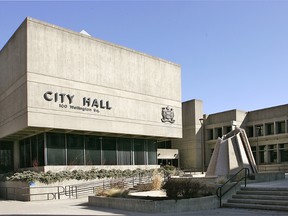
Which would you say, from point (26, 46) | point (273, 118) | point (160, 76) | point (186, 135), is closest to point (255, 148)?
point (273, 118)

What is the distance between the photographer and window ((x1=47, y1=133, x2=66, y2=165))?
3294cm

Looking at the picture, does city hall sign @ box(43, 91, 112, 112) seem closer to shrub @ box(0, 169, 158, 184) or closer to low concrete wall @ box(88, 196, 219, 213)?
shrub @ box(0, 169, 158, 184)

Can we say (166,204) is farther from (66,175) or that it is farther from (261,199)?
(66,175)

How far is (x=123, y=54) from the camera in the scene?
38469 millimetres

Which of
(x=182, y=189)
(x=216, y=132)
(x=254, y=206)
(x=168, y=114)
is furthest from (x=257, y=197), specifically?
(x=216, y=132)

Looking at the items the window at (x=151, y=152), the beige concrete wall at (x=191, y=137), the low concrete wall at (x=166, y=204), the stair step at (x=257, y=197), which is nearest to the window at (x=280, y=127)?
the beige concrete wall at (x=191, y=137)

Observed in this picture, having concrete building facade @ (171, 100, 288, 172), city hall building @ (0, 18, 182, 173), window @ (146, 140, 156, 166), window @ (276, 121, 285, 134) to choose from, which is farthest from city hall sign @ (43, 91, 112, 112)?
window @ (276, 121, 285, 134)

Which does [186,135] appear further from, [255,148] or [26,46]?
[26,46]

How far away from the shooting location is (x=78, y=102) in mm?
33844

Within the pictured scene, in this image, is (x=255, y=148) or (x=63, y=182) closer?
(x=63, y=182)

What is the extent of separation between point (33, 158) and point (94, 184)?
783 centimetres

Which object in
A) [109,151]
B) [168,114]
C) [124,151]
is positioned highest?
[168,114]

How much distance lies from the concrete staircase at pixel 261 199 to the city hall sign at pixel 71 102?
63.6 ft

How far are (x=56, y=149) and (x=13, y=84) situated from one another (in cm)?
702
